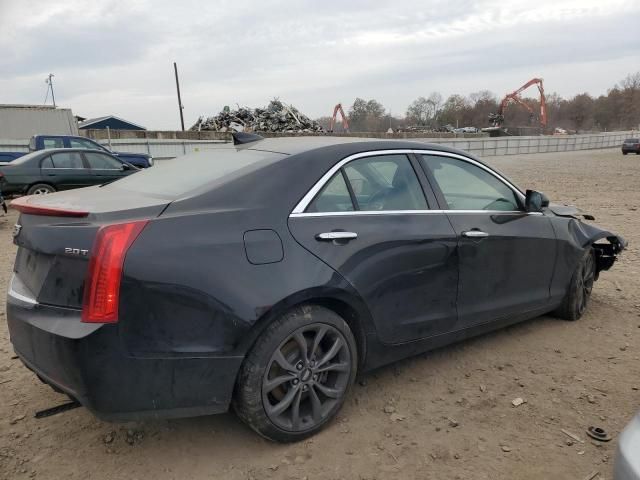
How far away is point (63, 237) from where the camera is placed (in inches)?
89.3

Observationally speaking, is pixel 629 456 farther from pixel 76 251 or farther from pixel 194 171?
pixel 194 171

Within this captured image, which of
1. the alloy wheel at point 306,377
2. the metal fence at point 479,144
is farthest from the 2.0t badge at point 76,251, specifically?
the metal fence at point 479,144

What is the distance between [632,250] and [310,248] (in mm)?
5903

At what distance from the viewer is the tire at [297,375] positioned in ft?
8.08

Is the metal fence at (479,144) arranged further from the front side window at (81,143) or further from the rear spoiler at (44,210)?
the rear spoiler at (44,210)

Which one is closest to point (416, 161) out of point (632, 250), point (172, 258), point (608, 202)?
point (172, 258)

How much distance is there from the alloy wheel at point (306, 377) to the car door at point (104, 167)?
32.0ft

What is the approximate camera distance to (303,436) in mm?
2688

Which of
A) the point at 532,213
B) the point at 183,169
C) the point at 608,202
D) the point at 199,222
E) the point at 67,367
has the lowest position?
the point at 608,202

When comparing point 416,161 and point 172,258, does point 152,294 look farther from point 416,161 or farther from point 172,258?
point 416,161

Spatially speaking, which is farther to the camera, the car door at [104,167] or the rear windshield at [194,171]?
the car door at [104,167]

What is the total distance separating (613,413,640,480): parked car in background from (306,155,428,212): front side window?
1636mm

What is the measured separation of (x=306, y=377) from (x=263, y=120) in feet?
122

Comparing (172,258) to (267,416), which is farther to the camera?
(267,416)
